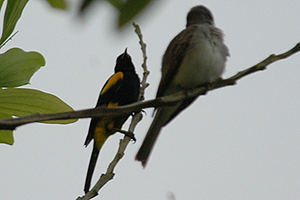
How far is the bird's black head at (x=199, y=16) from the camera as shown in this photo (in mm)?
3580

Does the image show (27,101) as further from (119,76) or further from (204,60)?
(119,76)

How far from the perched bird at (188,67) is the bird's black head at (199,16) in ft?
1.74

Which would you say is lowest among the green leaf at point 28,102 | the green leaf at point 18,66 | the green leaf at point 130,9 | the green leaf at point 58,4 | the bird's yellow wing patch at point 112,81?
the green leaf at point 130,9

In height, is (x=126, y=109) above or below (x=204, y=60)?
below

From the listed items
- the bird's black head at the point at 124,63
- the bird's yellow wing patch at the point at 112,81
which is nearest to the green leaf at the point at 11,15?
the bird's yellow wing patch at the point at 112,81

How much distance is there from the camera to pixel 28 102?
173 centimetres

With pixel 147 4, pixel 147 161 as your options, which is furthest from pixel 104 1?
pixel 147 161

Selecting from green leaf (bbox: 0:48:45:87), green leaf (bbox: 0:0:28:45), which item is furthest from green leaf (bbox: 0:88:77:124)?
green leaf (bbox: 0:0:28:45)

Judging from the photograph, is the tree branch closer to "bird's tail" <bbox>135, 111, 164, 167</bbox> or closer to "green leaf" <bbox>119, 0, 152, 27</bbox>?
"green leaf" <bbox>119, 0, 152, 27</bbox>

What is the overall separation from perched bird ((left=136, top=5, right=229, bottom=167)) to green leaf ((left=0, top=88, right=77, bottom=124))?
116 centimetres

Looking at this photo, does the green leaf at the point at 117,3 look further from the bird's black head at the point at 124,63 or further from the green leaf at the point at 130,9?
the bird's black head at the point at 124,63

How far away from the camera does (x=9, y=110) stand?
1726mm

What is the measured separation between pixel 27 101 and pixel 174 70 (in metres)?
1.47

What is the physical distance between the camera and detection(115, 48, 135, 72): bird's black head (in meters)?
5.05
